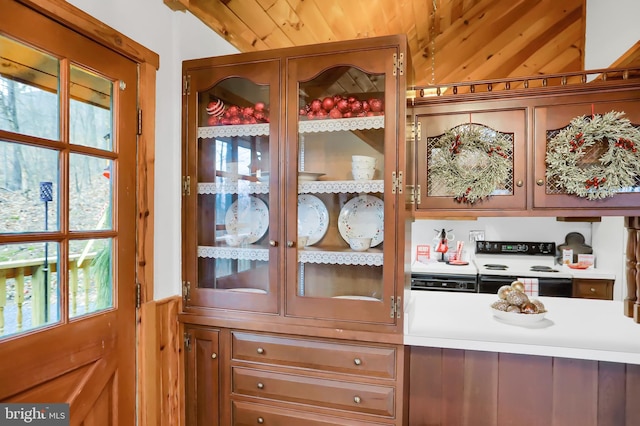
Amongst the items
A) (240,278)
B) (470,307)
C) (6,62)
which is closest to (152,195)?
(240,278)

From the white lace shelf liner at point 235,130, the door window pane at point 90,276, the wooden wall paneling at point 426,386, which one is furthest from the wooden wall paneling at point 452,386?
the door window pane at point 90,276

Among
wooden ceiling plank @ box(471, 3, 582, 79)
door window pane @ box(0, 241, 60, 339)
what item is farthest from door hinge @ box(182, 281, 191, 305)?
wooden ceiling plank @ box(471, 3, 582, 79)

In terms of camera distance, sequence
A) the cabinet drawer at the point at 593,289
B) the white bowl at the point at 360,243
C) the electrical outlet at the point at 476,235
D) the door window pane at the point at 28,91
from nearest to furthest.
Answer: the door window pane at the point at 28,91, the white bowl at the point at 360,243, the cabinet drawer at the point at 593,289, the electrical outlet at the point at 476,235

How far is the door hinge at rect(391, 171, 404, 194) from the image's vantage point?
5.13 ft

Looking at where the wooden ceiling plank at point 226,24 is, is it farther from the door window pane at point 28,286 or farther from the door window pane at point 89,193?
the door window pane at point 28,286

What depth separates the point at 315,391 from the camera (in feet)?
5.52

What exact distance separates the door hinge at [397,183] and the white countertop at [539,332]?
53cm

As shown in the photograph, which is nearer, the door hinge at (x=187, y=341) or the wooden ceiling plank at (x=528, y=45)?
the door hinge at (x=187, y=341)

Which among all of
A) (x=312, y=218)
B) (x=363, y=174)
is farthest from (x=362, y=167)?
(x=312, y=218)

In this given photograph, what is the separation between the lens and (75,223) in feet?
4.45

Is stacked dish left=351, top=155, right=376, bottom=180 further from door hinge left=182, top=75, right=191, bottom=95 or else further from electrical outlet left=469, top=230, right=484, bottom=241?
electrical outlet left=469, top=230, right=484, bottom=241

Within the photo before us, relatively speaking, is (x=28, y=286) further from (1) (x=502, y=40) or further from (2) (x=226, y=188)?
(1) (x=502, y=40)

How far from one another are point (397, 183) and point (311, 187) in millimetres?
408

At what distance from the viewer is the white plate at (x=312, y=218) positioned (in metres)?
1.78
